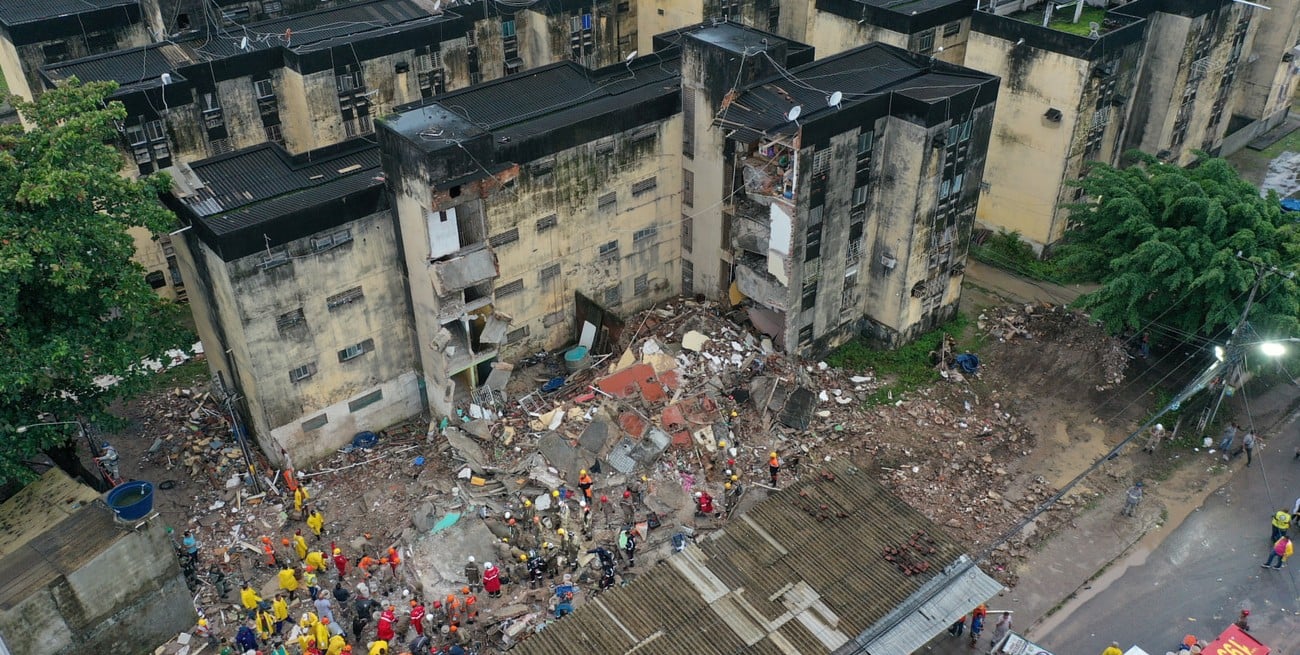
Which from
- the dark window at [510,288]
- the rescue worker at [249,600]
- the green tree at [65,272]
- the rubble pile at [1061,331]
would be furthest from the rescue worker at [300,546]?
the rubble pile at [1061,331]

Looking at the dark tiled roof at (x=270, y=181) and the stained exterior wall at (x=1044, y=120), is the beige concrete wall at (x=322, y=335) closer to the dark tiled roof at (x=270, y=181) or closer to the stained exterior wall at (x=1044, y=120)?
the dark tiled roof at (x=270, y=181)

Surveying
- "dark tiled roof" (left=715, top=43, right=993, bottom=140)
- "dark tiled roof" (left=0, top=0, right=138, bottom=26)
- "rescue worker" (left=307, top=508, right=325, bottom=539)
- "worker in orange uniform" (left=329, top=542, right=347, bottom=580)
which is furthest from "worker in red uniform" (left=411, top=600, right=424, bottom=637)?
"dark tiled roof" (left=0, top=0, right=138, bottom=26)

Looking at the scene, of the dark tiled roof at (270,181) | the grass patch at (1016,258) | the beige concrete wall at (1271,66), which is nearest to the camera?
the dark tiled roof at (270,181)

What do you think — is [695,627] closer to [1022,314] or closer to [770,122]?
[770,122]

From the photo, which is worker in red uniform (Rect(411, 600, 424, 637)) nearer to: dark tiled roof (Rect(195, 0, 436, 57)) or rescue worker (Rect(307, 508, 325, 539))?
rescue worker (Rect(307, 508, 325, 539))

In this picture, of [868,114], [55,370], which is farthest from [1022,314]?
[55,370]

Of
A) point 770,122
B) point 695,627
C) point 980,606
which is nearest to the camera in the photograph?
point 695,627
